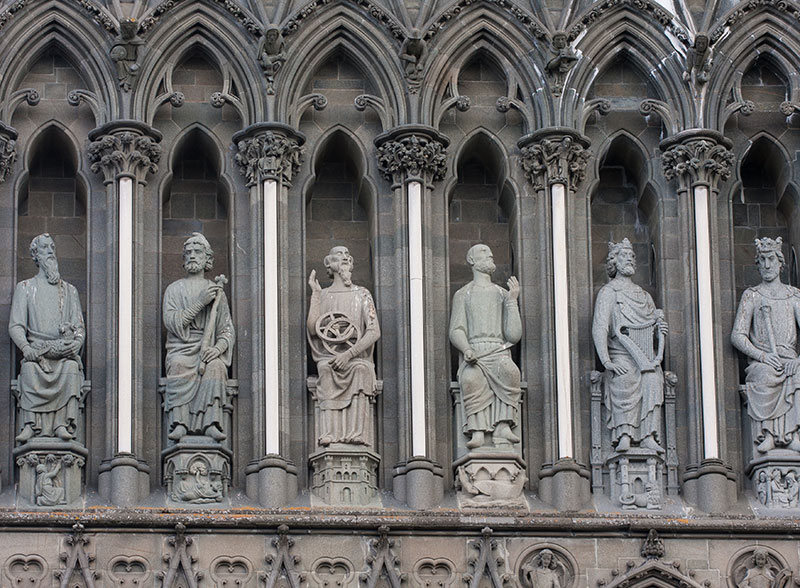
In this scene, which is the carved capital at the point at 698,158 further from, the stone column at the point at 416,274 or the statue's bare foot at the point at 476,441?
the statue's bare foot at the point at 476,441

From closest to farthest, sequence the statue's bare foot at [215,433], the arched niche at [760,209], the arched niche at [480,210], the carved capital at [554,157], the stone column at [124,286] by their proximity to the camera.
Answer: the stone column at [124,286] < the statue's bare foot at [215,433] < the carved capital at [554,157] < the arched niche at [480,210] < the arched niche at [760,209]

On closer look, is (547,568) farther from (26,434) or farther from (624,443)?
(26,434)

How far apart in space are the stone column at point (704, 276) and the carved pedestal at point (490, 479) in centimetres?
162

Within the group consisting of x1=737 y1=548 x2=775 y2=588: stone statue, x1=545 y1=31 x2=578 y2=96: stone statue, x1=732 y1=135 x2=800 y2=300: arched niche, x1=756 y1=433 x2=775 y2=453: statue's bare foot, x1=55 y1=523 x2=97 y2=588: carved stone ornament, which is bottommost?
x1=737 y1=548 x2=775 y2=588: stone statue

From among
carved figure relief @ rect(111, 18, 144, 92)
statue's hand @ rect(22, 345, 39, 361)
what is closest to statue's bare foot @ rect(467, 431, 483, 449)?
statue's hand @ rect(22, 345, 39, 361)

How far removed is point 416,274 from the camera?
28.5 metres

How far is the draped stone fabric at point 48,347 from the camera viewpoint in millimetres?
27797

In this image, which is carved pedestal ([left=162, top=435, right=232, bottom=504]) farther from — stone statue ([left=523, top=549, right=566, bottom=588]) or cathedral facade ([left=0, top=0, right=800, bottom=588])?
stone statue ([left=523, top=549, right=566, bottom=588])

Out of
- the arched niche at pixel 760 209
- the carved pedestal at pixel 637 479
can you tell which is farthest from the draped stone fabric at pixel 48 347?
the arched niche at pixel 760 209

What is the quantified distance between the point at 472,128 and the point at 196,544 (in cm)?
514

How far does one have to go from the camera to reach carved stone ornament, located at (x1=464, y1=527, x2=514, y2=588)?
89.6ft

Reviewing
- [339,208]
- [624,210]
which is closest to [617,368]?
[624,210]

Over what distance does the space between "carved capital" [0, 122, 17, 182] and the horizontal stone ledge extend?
349 centimetres

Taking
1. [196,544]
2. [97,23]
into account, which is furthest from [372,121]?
[196,544]
